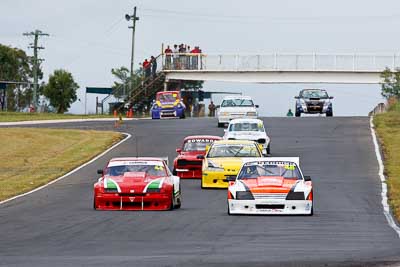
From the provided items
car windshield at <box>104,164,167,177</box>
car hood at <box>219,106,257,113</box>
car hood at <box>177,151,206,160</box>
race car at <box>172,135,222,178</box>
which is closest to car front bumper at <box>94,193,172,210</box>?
car windshield at <box>104,164,167,177</box>

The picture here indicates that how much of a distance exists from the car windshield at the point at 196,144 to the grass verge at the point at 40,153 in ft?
14.5

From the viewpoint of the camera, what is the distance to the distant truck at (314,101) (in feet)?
233

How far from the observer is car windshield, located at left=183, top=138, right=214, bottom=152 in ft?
125

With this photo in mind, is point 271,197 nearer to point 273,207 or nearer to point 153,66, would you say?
point 273,207

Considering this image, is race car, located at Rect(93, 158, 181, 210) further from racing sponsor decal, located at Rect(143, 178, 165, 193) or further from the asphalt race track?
the asphalt race track

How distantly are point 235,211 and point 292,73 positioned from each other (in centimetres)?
5802

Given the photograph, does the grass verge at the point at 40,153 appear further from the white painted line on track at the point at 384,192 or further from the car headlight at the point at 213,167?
the white painted line on track at the point at 384,192

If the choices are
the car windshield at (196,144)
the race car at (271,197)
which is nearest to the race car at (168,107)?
the car windshield at (196,144)

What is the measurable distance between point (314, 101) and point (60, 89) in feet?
147

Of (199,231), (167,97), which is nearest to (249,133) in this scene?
(199,231)

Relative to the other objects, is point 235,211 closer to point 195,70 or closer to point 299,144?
point 299,144

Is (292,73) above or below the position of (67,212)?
above

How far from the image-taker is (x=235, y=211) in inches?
995

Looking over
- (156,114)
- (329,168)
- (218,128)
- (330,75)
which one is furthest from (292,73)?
(329,168)
